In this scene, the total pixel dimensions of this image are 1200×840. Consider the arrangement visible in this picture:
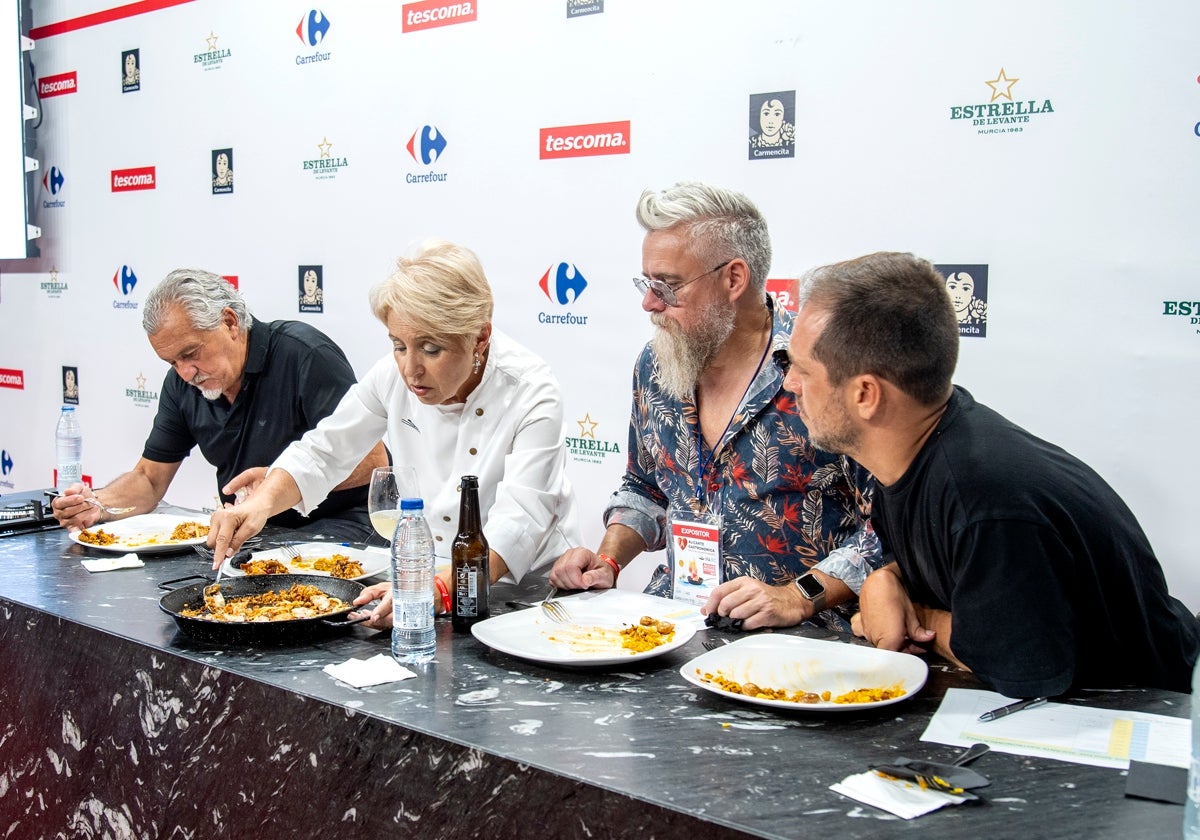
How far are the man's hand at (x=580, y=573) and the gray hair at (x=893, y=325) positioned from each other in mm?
748

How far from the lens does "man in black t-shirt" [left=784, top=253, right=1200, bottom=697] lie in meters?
1.53

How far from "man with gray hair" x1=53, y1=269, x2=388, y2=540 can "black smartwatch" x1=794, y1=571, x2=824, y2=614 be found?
1.47 m

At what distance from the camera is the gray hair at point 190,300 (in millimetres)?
3162

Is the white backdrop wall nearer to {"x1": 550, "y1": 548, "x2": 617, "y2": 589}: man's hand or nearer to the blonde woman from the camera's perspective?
the blonde woman

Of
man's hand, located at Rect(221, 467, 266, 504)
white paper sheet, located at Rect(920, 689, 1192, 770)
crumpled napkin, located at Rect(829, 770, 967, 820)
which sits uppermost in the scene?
man's hand, located at Rect(221, 467, 266, 504)

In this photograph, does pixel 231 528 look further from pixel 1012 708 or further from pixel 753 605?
pixel 1012 708

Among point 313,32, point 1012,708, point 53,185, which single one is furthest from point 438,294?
point 53,185

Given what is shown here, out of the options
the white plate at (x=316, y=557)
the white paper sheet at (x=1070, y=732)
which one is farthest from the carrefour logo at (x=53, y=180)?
the white paper sheet at (x=1070, y=732)

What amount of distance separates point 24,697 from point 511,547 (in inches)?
42.2

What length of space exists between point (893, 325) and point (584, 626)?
0.78 meters

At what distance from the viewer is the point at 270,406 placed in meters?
3.37

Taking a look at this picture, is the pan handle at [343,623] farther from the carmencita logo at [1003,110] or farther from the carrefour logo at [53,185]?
the carrefour logo at [53,185]

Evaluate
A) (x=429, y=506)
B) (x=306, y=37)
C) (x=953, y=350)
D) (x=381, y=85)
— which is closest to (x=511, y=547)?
(x=429, y=506)

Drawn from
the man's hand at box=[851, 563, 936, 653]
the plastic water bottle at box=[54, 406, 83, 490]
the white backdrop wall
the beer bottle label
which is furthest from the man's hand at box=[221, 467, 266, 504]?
the man's hand at box=[851, 563, 936, 653]
